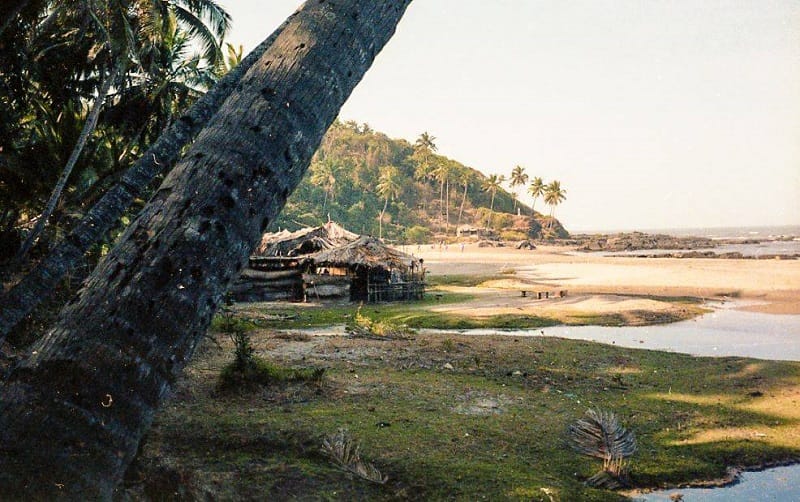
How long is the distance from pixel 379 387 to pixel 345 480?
3559 millimetres

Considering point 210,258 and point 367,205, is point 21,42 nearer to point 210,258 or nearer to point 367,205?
point 210,258

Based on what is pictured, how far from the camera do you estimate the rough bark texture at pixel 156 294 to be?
171cm

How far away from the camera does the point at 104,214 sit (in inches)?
118

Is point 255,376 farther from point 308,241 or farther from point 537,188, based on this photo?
point 537,188

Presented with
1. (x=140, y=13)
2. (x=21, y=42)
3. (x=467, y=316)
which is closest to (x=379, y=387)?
(x=21, y=42)

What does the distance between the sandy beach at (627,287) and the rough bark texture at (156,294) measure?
752 inches

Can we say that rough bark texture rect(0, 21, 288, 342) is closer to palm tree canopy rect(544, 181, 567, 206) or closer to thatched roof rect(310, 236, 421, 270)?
thatched roof rect(310, 236, 421, 270)

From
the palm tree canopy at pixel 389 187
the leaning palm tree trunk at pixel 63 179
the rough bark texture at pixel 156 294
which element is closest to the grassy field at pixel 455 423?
the rough bark texture at pixel 156 294

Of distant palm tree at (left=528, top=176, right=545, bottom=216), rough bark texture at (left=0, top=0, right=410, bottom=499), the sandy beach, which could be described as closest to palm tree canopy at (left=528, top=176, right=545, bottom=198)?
distant palm tree at (left=528, top=176, right=545, bottom=216)

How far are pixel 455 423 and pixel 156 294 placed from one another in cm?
575

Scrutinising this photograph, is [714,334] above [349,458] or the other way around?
the other way around

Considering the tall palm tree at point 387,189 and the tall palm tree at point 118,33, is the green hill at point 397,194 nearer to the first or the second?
the tall palm tree at point 387,189

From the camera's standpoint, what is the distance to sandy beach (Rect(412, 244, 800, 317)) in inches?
910

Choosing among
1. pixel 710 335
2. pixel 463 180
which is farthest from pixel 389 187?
pixel 710 335
